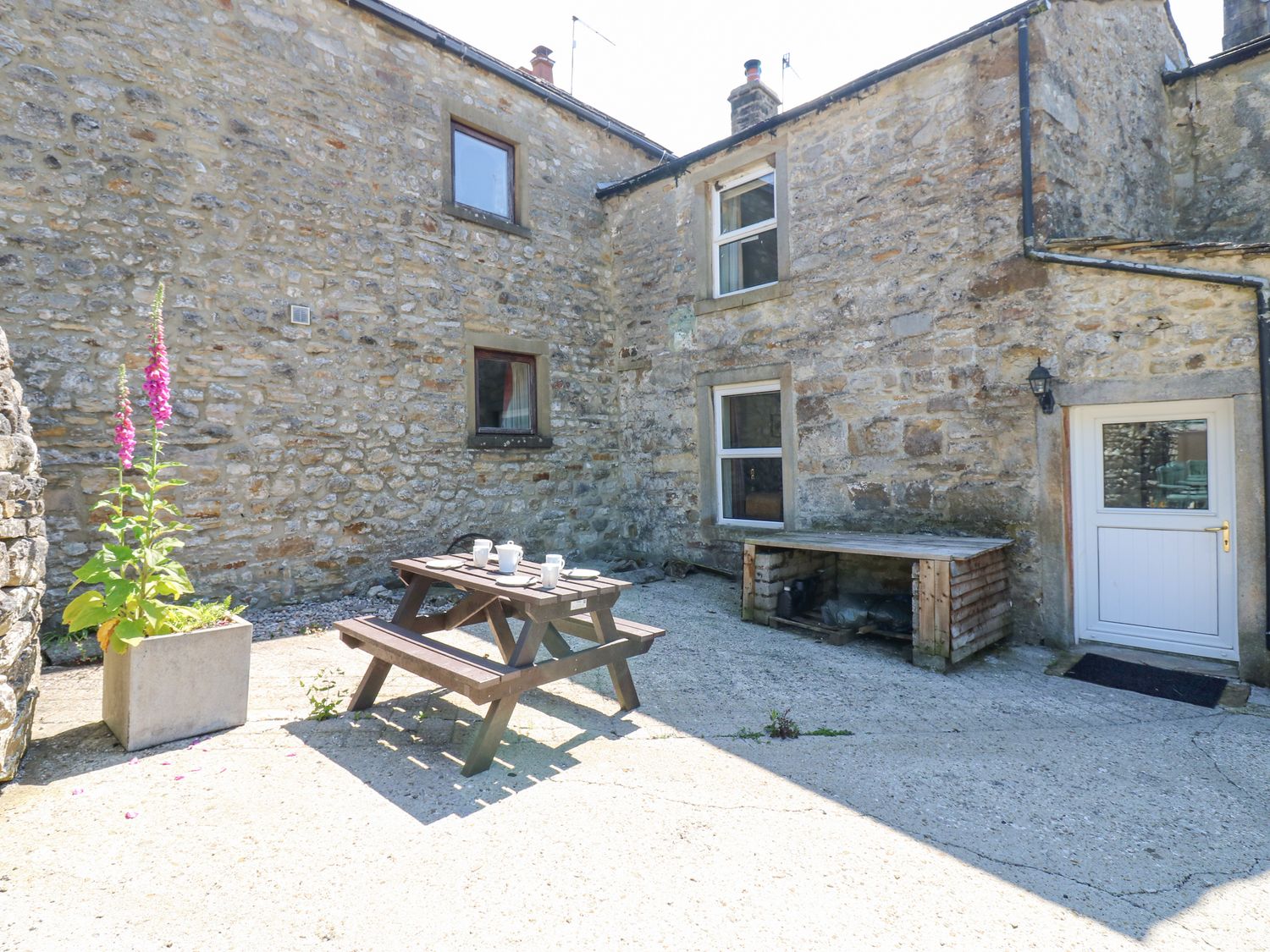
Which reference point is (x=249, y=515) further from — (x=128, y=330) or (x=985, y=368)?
(x=985, y=368)

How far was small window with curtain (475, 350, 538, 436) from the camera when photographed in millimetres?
7129

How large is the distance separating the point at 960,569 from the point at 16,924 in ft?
15.7

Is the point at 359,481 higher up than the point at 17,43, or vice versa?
the point at 17,43

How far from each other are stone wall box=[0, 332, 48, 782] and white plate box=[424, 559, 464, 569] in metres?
1.74

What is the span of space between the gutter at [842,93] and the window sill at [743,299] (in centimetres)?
155

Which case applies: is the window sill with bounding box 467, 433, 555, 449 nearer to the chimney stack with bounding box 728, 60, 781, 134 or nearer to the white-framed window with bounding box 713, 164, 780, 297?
the white-framed window with bounding box 713, 164, 780, 297

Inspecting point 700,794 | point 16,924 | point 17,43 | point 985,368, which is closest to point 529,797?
point 700,794

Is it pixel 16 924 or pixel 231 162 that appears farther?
pixel 231 162

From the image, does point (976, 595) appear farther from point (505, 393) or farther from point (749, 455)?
point (505, 393)

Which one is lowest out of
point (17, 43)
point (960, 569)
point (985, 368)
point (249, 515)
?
point (960, 569)

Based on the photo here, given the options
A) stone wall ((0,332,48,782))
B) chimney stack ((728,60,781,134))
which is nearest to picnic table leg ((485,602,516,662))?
stone wall ((0,332,48,782))

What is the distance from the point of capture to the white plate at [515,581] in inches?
131

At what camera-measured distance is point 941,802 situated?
9.05 feet

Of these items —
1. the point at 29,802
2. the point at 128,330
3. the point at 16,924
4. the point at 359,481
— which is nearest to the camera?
the point at 16,924
